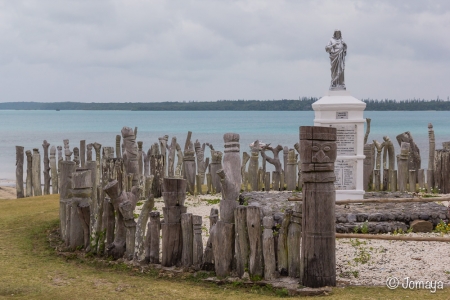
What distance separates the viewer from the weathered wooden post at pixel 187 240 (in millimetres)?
7879

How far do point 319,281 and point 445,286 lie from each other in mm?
1506

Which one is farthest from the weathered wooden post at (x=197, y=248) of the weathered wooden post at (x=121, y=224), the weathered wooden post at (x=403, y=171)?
the weathered wooden post at (x=403, y=171)

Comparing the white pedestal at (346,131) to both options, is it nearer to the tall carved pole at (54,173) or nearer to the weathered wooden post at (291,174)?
the weathered wooden post at (291,174)

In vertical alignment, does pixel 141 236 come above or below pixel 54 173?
below

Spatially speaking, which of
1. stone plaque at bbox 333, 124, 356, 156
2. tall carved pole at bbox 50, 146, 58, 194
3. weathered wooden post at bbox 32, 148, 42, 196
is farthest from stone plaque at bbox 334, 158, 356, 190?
weathered wooden post at bbox 32, 148, 42, 196

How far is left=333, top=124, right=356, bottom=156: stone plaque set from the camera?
12.1 meters

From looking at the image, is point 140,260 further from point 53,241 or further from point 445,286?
point 445,286

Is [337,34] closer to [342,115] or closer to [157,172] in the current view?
[342,115]

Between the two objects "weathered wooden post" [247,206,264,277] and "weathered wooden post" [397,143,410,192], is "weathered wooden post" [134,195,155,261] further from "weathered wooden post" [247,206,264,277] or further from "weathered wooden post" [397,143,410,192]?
"weathered wooden post" [397,143,410,192]

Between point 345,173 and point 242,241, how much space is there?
5.46 meters

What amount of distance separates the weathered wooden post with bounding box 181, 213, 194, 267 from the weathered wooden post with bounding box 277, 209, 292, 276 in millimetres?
1216

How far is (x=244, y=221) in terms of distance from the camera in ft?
24.4

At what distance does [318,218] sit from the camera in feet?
22.8

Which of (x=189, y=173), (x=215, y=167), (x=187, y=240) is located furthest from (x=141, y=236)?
(x=215, y=167)
